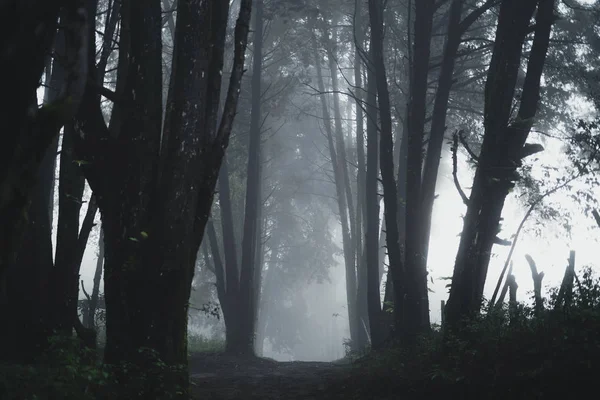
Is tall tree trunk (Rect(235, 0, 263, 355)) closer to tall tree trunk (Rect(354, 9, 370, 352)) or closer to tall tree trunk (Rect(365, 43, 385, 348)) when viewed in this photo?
tall tree trunk (Rect(354, 9, 370, 352))

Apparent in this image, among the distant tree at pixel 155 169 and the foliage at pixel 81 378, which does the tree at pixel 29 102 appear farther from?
the distant tree at pixel 155 169

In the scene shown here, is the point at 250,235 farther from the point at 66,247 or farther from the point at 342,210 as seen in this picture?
the point at 342,210

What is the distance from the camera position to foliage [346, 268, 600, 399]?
198 inches

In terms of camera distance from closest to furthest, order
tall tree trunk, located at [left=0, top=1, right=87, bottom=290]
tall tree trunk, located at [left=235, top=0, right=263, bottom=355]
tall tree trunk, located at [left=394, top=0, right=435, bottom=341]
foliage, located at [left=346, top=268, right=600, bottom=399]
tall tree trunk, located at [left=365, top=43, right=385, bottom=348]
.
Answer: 1. tall tree trunk, located at [left=0, top=1, right=87, bottom=290]
2. foliage, located at [left=346, top=268, right=600, bottom=399]
3. tall tree trunk, located at [left=394, top=0, right=435, bottom=341]
4. tall tree trunk, located at [left=365, top=43, right=385, bottom=348]
5. tall tree trunk, located at [left=235, top=0, right=263, bottom=355]

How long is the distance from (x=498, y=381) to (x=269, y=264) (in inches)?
1345

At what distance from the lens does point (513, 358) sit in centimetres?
564

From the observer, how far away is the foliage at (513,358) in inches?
198

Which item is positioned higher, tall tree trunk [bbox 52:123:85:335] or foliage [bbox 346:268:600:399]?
tall tree trunk [bbox 52:123:85:335]

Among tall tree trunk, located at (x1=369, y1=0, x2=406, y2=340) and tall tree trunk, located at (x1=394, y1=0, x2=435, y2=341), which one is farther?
tall tree trunk, located at (x1=369, y1=0, x2=406, y2=340)

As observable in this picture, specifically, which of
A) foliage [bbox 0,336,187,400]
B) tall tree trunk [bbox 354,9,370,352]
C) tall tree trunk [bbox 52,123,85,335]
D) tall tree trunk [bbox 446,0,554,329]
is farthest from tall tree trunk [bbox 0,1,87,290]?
tall tree trunk [bbox 354,9,370,352]

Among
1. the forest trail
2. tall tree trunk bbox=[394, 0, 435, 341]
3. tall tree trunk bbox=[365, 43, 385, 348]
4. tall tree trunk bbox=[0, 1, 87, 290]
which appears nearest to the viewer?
tall tree trunk bbox=[0, 1, 87, 290]

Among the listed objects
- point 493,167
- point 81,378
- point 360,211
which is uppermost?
point 360,211

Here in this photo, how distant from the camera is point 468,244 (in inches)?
312

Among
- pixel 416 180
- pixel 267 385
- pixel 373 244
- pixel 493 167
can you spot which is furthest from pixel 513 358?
pixel 373 244
